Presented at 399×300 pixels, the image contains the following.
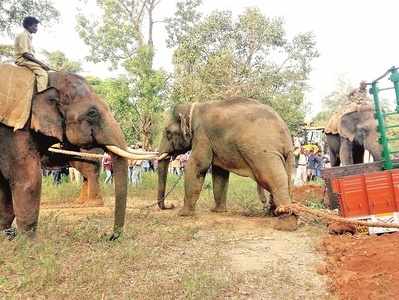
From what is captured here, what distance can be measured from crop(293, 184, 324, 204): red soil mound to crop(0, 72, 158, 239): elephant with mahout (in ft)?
19.2

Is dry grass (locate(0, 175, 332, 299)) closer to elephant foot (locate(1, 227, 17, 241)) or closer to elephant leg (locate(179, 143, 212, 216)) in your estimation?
elephant foot (locate(1, 227, 17, 241))

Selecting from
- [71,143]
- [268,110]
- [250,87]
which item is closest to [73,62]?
[250,87]

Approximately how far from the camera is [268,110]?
9047 millimetres

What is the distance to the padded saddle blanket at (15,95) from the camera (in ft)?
19.3

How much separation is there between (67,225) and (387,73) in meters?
5.20

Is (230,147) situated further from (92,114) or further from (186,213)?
(92,114)

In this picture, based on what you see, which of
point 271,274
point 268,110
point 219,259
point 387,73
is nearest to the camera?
point 271,274

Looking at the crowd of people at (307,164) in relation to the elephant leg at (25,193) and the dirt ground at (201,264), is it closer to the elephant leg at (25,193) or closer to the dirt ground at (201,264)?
the dirt ground at (201,264)

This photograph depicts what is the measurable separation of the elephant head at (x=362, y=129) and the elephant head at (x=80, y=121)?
599 centimetres

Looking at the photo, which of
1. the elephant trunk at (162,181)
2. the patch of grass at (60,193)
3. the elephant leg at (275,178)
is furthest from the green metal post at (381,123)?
the patch of grass at (60,193)

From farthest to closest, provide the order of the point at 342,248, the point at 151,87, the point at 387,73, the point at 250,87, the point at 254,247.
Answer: the point at 250,87
the point at 151,87
the point at 387,73
the point at 254,247
the point at 342,248

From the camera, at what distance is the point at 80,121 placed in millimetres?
6094

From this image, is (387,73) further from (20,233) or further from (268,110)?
(20,233)

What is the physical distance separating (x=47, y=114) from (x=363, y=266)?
3857 millimetres
